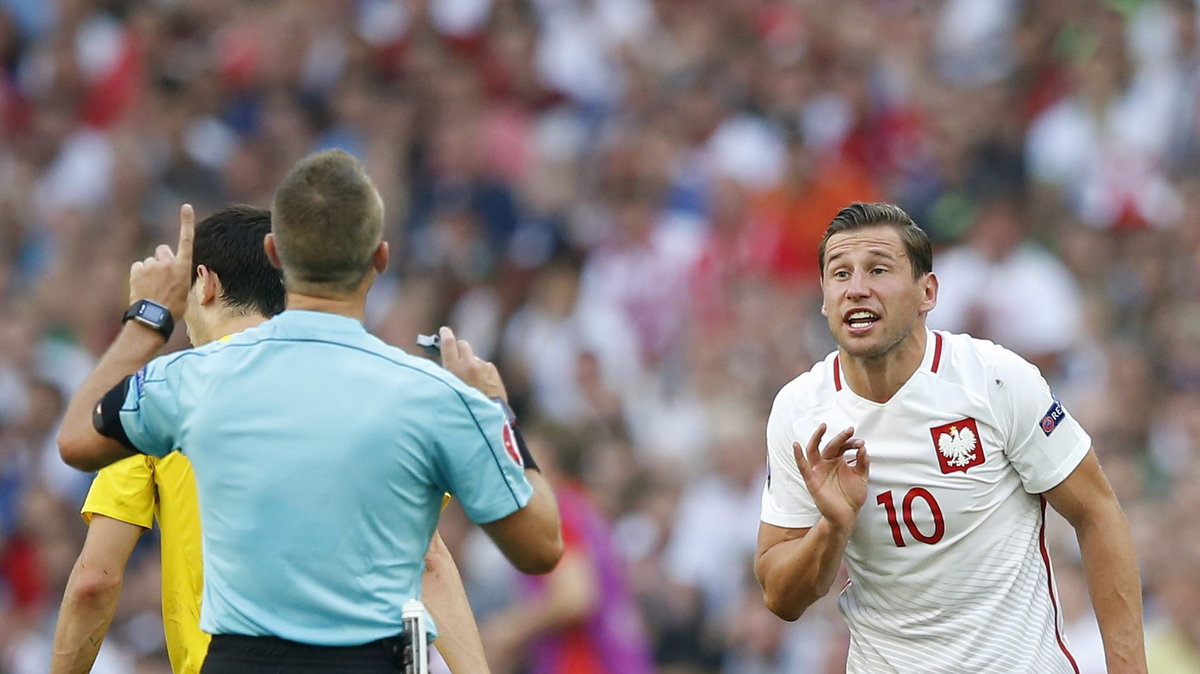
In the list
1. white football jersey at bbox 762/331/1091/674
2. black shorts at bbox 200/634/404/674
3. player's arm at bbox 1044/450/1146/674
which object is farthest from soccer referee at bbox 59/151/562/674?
player's arm at bbox 1044/450/1146/674

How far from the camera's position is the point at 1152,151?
1233 centimetres

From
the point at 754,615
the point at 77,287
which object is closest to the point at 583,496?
the point at 754,615

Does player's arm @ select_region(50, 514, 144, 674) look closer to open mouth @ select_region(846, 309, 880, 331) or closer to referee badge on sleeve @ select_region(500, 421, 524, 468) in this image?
referee badge on sleeve @ select_region(500, 421, 524, 468)

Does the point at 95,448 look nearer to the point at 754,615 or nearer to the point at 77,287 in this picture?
the point at 754,615

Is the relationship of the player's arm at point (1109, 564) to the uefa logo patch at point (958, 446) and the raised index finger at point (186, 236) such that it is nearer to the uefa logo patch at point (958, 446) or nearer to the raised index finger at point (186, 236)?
the uefa logo patch at point (958, 446)

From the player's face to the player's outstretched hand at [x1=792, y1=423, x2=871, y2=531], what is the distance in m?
0.35

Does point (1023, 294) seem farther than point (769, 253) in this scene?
No

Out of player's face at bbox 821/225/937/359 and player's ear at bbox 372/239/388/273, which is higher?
player's face at bbox 821/225/937/359

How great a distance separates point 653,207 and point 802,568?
8.33 metres

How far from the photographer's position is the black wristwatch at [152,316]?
4320mm

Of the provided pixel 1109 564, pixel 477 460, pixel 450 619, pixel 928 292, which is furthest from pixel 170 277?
pixel 1109 564

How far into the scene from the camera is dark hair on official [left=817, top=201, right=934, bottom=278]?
17.4ft

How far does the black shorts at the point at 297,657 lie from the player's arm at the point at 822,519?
1.41 metres

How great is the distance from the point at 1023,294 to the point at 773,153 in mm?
2388
